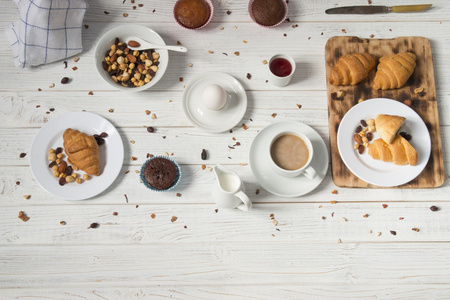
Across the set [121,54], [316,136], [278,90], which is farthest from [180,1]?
[316,136]

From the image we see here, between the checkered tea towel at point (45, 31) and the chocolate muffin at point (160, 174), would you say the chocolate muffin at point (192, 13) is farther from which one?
the chocolate muffin at point (160, 174)

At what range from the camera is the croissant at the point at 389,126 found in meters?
1.33

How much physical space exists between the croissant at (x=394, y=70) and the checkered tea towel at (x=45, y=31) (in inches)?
46.8

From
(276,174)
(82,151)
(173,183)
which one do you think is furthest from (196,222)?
(82,151)

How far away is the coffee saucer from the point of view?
4.57ft

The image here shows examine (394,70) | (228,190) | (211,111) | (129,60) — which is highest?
(129,60)

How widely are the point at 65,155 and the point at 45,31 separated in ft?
1.65

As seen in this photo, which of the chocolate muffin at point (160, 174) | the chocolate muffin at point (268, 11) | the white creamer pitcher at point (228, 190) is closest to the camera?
the white creamer pitcher at point (228, 190)

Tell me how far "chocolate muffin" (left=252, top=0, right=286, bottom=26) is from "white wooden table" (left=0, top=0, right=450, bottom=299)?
17 centimetres

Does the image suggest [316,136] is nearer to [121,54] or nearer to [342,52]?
[342,52]

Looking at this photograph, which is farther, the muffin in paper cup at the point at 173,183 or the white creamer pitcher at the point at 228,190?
the muffin in paper cup at the point at 173,183

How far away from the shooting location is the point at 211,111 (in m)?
1.46

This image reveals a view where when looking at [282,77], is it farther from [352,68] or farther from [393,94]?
[393,94]

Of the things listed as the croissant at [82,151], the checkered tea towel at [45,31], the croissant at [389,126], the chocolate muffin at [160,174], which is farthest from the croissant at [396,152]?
the checkered tea towel at [45,31]
